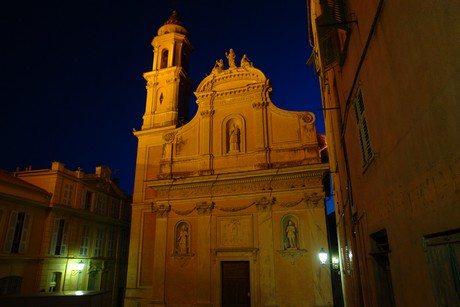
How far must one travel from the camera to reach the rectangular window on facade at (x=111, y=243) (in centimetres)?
2616

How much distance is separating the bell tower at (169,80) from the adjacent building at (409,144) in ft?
57.5

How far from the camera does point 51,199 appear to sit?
20.9m

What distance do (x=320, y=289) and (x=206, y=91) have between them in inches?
518

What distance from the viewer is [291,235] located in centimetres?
1580

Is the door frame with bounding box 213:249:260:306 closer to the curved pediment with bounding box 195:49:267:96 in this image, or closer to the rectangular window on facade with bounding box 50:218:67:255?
the curved pediment with bounding box 195:49:267:96

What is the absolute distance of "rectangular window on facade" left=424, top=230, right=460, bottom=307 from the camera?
223 cm

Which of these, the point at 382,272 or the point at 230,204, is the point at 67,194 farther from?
the point at 382,272

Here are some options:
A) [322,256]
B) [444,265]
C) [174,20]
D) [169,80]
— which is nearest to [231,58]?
[169,80]

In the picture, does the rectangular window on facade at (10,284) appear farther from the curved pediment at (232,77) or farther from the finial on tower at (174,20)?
the finial on tower at (174,20)

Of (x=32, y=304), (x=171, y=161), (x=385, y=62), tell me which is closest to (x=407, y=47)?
(x=385, y=62)

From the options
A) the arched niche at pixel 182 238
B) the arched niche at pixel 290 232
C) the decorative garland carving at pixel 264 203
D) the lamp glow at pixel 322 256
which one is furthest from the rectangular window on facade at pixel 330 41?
the arched niche at pixel 182 238

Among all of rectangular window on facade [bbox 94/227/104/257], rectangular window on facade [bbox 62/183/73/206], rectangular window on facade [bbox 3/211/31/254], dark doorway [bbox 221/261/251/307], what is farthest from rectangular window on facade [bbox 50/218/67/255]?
dark doorway [bbox 221/261/251/307]

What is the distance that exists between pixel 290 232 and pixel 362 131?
11.7 m

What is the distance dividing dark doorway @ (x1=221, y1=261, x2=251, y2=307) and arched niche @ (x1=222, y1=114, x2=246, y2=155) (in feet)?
20.9
